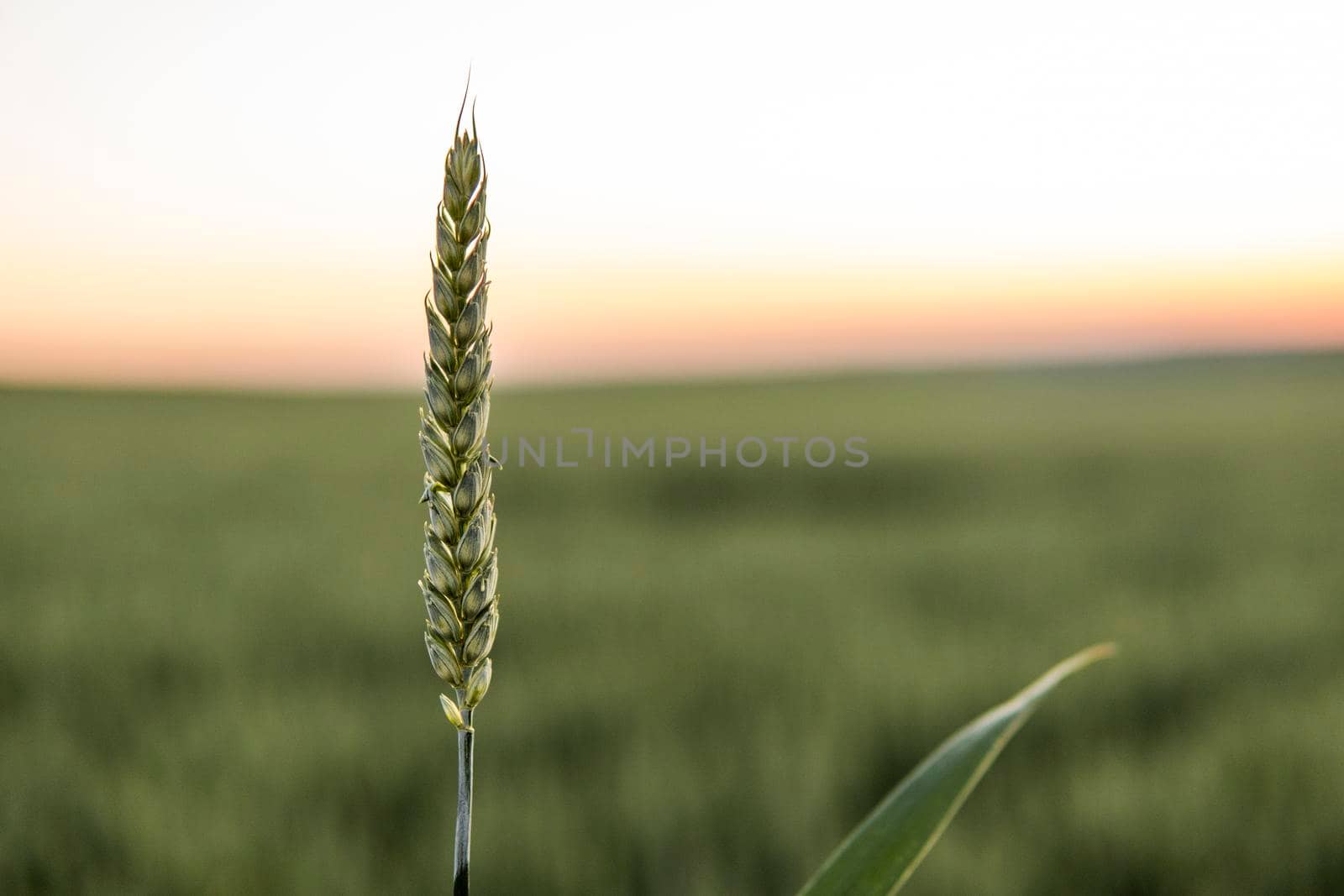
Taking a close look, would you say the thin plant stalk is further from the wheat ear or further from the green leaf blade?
the green leaf blade

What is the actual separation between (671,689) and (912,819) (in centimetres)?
340

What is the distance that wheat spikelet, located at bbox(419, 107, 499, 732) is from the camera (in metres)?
0.43

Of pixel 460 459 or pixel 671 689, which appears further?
pixel 671 689

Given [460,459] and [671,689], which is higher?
[460,459]

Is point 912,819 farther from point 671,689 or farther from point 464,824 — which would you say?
point 671,689

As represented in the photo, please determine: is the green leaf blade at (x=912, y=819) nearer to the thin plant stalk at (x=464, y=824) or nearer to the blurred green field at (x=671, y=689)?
the thin plant stalk at (x=464, y=824)

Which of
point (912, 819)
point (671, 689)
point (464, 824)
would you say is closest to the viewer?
point (464, 824)

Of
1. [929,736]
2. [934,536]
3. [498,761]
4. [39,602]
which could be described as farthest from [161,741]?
[934,536]

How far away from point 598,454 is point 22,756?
10.3 metres

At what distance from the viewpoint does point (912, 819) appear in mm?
616

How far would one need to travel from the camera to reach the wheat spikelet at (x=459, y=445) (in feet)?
1.40

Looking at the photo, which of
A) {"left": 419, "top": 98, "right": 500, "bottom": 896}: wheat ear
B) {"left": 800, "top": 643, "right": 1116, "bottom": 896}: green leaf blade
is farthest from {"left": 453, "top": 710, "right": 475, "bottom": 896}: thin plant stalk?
{"left": 800, "top": 643, "right": 1116, "bottom": 896}: green leaf blade

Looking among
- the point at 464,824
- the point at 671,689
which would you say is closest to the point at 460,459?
the point at 464,824

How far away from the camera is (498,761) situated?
313 centimetres
